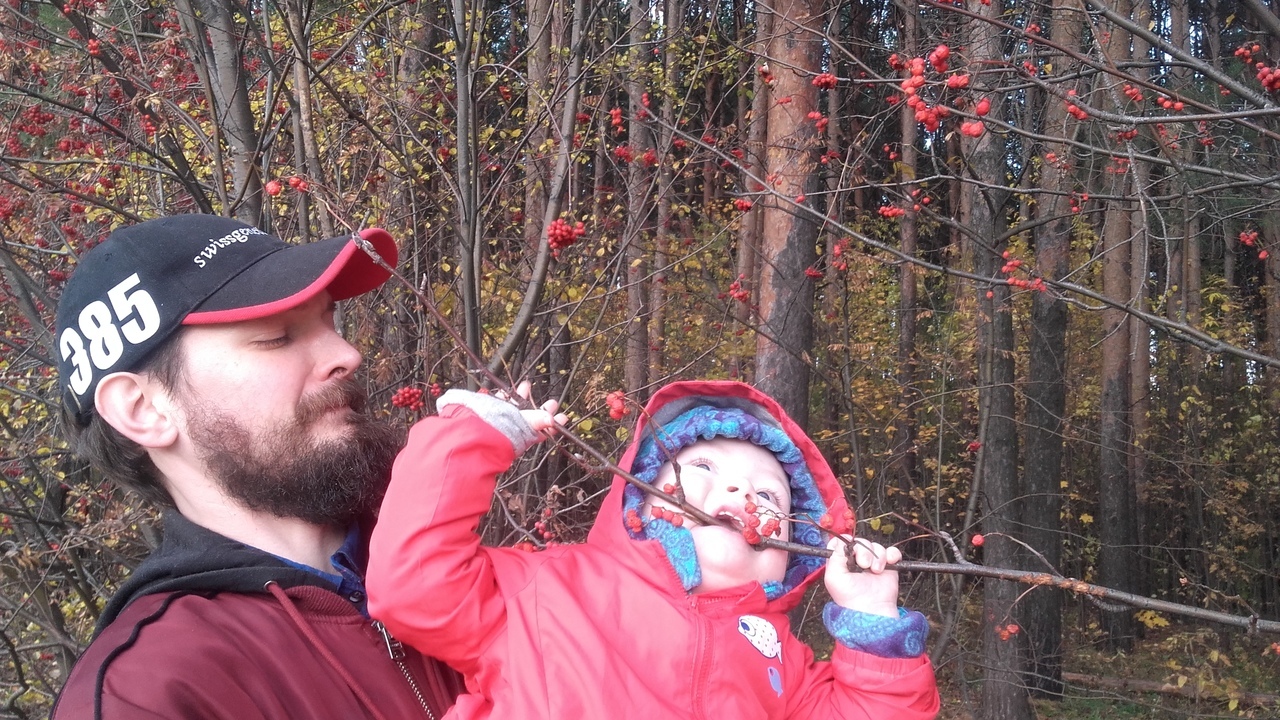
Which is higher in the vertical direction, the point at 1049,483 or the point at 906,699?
the point at 906,699

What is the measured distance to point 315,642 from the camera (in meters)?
1.53

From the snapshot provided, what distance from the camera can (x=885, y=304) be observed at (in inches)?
589

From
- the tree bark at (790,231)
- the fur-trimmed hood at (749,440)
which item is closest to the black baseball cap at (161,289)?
the fur-trimmed hood at (749,440)

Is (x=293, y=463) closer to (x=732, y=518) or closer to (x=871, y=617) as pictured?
(x=732, y=518)

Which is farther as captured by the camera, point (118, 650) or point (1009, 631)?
point (1009, 631)

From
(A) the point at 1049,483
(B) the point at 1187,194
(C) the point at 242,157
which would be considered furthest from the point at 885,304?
(C) the point at 242,157

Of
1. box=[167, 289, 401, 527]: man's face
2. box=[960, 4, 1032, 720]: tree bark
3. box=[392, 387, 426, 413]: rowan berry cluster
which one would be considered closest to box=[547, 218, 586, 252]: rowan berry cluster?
box=[392, 387, 426, 413]: rowan berry cluster

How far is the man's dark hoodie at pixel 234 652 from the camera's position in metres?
1.32

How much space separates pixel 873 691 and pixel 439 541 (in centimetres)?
86

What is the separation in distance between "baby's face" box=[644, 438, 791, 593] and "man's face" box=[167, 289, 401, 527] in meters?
0.61

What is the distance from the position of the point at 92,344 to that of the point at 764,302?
3927 mm

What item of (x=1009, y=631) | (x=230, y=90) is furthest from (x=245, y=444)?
(x=1009, y=631)

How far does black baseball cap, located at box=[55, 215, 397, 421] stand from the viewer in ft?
5.36

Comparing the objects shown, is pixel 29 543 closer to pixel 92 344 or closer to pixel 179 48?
pixel 179 48
